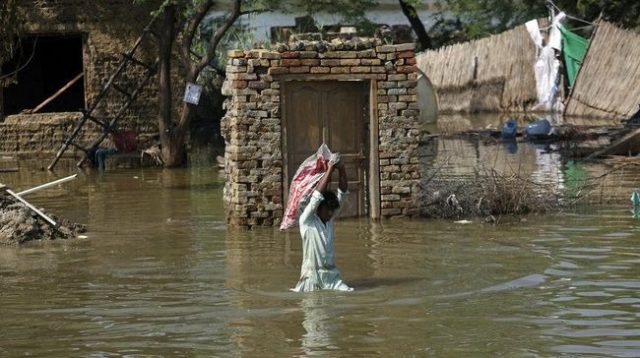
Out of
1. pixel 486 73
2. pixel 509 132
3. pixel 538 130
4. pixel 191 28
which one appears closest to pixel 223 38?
pixel 486 73

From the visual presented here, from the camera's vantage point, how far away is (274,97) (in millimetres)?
14180

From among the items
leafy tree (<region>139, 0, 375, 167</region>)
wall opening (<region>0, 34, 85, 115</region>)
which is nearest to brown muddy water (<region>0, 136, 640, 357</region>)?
leafy tree (<region>139, 0, 375, 167</region>)

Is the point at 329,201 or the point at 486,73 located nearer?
the point at 329,201

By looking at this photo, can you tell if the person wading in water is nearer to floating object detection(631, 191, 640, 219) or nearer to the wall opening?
floating object detection(631, 191, 640, 219)

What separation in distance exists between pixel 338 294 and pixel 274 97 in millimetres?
4577

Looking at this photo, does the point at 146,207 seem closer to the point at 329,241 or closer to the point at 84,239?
the point at 84,239

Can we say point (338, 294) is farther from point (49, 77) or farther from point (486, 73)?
point (486, 73)

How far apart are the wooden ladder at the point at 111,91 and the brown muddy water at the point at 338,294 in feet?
24.0

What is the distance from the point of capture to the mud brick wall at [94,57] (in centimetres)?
2391

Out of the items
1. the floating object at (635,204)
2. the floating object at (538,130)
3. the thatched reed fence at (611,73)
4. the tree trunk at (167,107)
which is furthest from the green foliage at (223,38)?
the floating object at (635,204)

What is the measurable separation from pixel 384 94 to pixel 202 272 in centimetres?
400

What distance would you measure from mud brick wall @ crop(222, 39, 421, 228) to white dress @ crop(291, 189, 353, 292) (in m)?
4.13

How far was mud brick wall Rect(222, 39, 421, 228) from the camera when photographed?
1412 cm

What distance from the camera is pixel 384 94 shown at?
14430 mm
